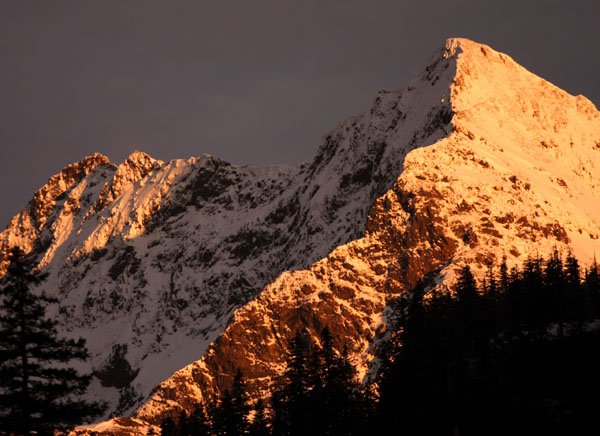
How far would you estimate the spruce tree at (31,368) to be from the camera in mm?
58562

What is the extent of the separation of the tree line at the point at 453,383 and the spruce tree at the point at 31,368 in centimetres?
4292

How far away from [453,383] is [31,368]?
59.2 m

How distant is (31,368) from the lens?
59219mm

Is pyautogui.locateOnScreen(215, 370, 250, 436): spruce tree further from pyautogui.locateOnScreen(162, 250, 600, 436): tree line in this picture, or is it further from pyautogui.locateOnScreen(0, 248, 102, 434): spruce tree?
pyautogui.locateOnScreen(0, 248, 102, 434): spruce tree

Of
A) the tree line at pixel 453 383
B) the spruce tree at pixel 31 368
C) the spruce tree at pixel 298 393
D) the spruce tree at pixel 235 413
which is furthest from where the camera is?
the spruce tree at pixel 235 413

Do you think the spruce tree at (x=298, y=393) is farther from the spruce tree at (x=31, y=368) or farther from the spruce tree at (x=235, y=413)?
the spruce tree at (x=31, y=368)

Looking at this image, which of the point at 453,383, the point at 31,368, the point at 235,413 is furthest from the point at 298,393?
the point at 31,368

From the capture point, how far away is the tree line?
100m

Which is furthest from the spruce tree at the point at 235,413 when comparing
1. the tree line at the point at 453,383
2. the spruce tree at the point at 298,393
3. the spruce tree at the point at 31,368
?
the spruce tree at the point at 31,368

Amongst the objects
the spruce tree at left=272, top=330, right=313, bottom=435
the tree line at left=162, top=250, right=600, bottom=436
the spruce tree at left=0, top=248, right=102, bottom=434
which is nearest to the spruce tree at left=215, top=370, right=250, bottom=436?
the tree line at left=162, top=250, right=600, bottom=436

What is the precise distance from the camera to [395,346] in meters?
124

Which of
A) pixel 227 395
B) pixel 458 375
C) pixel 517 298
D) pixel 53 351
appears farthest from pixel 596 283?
pixel 53 351

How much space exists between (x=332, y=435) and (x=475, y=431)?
474 inches

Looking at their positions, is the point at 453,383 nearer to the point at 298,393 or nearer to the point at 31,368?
the point at 298,393
